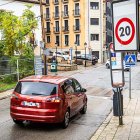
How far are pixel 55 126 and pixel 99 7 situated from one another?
66.2m

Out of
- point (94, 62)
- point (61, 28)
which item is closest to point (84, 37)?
point (61, 28)

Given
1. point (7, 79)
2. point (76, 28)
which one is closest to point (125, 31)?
point (7, 79)

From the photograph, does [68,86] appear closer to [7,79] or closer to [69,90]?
[69,90]

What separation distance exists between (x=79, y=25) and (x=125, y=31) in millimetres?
69010

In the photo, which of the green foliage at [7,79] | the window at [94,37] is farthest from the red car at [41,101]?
the window at [94,37]

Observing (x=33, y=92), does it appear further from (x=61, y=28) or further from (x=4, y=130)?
(x=61, y=28)

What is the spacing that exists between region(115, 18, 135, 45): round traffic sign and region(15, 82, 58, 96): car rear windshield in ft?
13.6

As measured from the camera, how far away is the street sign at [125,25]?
7.81m

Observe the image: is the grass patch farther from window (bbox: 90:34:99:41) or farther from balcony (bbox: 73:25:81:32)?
balcony (bbox: 73:25:81:32)

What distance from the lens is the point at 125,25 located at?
8.35 metres

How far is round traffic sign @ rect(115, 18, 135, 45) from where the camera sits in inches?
316

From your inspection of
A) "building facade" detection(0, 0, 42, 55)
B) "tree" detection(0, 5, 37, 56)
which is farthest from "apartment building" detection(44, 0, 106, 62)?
"tree" detection(0, 5, 37, 56)

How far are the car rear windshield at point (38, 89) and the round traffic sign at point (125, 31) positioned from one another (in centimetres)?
416

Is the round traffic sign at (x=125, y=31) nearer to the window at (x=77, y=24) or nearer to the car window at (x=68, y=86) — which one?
the car window at (x=68, y=86)
